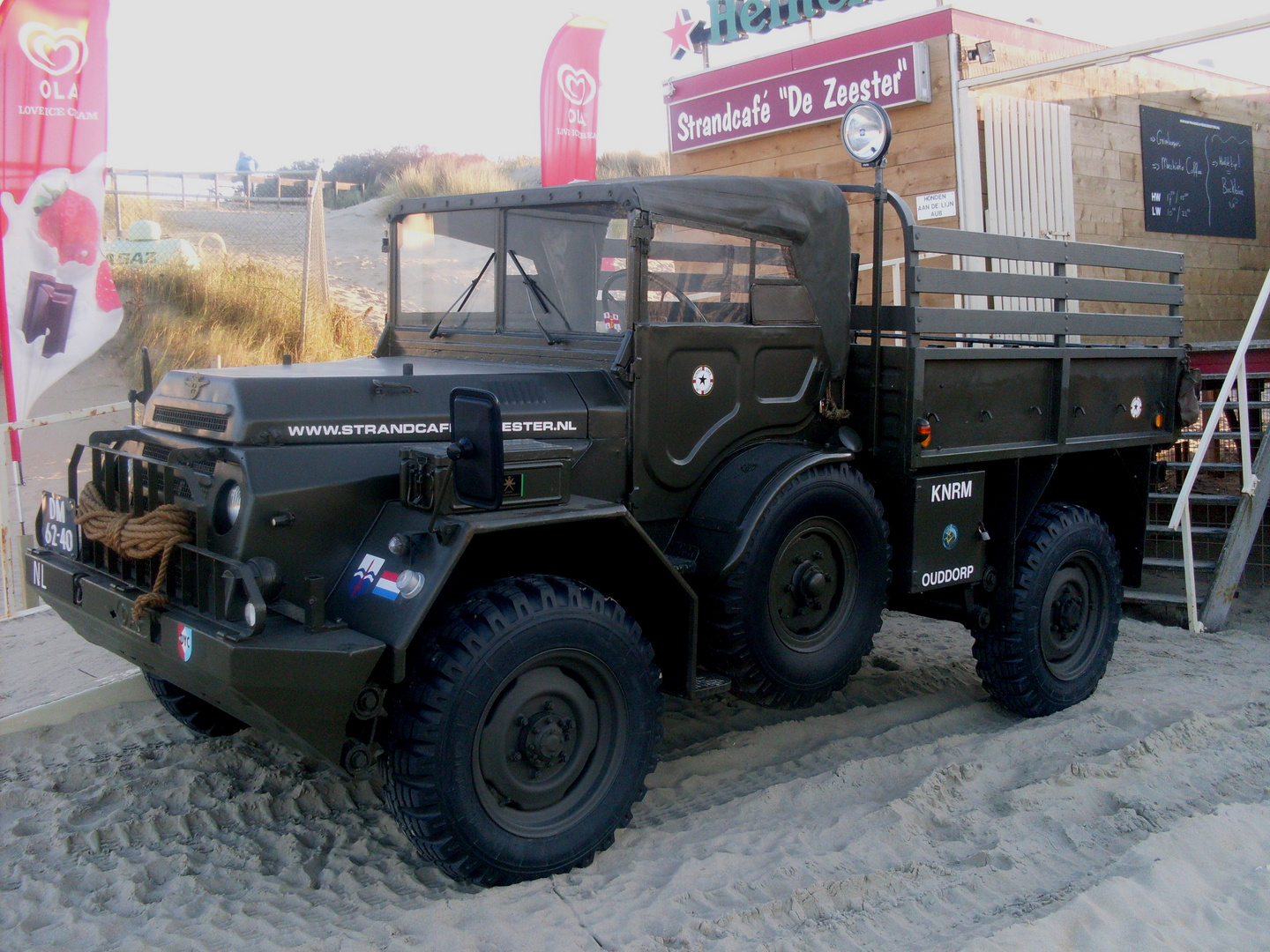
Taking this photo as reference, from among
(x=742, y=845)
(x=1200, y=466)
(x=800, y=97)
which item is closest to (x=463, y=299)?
(x=742, y=845)

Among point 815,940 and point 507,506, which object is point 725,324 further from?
point 815,940

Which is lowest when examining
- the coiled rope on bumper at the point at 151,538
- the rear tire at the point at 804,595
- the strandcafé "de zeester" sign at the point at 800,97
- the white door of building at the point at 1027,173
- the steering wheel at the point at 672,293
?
the rear tire at the point at 804,595

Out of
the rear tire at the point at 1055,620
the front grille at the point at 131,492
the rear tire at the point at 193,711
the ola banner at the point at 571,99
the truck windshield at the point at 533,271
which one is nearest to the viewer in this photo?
the front grille at the point at 131,492

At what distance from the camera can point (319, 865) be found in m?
3.55

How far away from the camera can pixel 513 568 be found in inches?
146

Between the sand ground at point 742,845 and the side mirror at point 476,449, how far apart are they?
1244 millimetres

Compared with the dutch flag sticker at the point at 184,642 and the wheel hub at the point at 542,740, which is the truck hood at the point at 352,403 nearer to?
the dutch flag sticker at the point at 184,642

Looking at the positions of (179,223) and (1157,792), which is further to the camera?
(179,223)

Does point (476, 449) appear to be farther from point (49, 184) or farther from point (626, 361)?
point (49, 184)

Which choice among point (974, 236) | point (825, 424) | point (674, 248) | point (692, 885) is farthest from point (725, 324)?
point (692, 885)

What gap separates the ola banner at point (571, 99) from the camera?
9.86 meters

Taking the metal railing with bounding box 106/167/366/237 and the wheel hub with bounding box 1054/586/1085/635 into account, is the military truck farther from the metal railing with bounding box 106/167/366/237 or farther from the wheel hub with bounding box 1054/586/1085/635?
the metal railing with bounding box 106/167/366/237

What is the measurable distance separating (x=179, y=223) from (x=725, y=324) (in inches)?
670

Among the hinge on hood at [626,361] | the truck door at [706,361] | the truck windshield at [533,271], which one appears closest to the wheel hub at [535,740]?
the truck door at [706,361]
